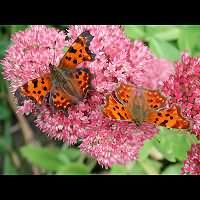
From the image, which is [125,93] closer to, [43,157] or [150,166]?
[150,166]

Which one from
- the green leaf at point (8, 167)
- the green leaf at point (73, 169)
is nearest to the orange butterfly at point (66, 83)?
the green leaf at point (73, 169)

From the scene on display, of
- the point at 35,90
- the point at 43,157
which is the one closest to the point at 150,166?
the point at 43,157

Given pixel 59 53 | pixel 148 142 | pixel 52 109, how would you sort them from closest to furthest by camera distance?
pixel 52 109
pixel 59 53
pixel 148 142

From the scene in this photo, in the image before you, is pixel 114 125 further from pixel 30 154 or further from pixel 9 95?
pixel 9 95

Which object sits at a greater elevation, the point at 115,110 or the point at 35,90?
the point at 35,90

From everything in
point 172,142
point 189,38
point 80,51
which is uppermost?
point 189,38

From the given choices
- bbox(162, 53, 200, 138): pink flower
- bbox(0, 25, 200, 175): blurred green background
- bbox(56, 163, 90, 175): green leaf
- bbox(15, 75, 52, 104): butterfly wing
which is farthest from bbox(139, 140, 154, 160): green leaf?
bbox(15, 75, 52, 104): butterfly wing

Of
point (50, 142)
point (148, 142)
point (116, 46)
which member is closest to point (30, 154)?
point (50, 142)
